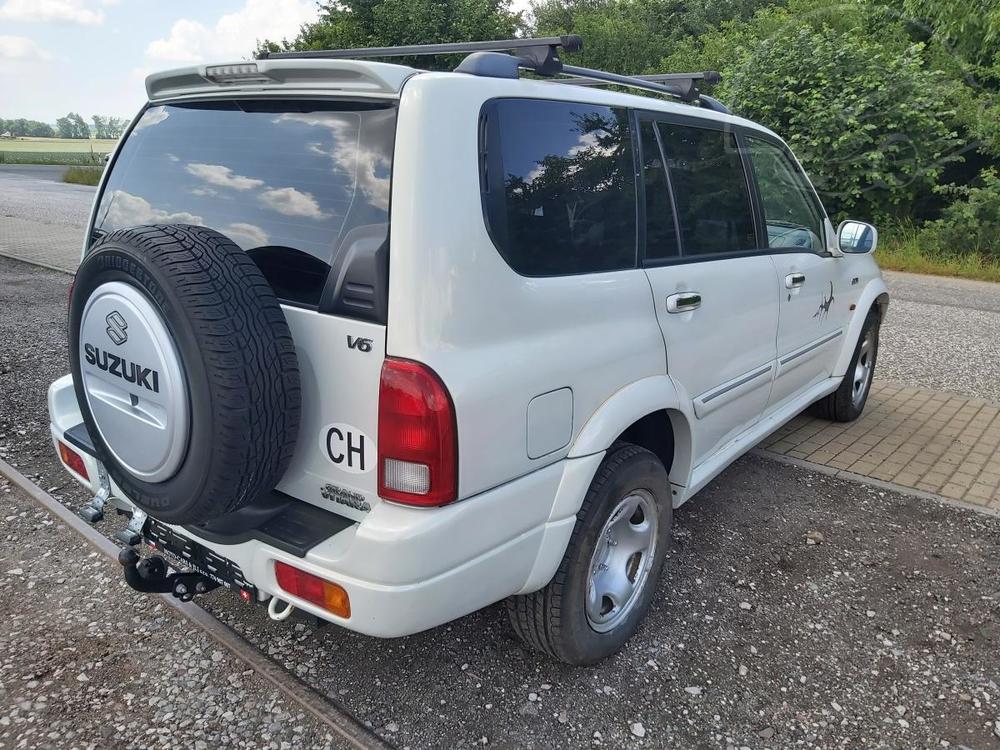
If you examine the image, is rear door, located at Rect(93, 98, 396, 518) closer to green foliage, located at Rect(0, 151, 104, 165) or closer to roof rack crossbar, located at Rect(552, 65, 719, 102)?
roof rack crossbar, located at Rect(552, 65, 719, 102)

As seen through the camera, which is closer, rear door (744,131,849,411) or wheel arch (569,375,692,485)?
wheel arch (569,375,692,485)

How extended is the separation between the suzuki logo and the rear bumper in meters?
0.63

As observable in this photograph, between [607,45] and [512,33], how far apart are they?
3253 millimetres

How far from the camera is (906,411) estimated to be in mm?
5559

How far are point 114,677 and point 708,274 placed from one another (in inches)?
101

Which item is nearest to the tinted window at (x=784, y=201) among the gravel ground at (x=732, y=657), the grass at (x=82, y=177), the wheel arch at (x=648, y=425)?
the wheel arch at (x=648, y=425)

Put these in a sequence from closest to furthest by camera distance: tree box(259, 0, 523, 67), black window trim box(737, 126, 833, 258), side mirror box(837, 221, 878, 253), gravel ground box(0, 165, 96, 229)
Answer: black window trim box(737, 126, 833, 258), side mirror box(837, 221, 878, 253), gravel ground box(0, 165, 96, 229), tree box(259, 0, 523, 67)

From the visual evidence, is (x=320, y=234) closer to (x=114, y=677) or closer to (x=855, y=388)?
(x=114, y=677)

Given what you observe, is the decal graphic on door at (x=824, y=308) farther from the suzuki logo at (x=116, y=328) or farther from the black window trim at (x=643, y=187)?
the suzuki logo at (x=116, y=328)

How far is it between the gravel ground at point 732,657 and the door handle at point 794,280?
3.85ft

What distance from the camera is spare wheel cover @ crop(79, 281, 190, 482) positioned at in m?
1.90

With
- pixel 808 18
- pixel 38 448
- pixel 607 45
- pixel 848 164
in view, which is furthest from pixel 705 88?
pixel 38 448

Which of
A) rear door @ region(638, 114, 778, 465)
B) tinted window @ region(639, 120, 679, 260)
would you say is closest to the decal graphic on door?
rear door @ region(638, 114, 778, 465)

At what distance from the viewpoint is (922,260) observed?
1218cm
